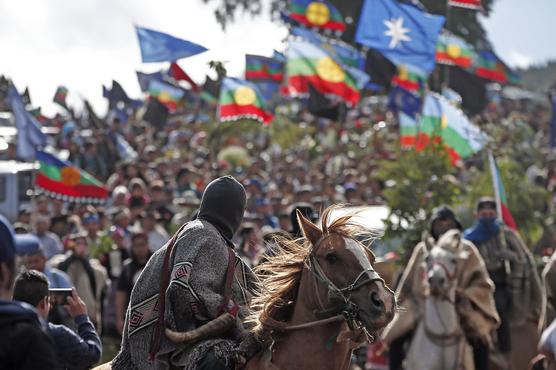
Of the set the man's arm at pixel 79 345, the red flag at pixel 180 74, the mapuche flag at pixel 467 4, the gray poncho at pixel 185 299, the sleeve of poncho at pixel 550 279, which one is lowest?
the red flag at pixel 180 74

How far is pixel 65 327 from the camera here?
800 centimetres

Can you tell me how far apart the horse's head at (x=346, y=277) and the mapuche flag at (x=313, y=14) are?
21.3 m

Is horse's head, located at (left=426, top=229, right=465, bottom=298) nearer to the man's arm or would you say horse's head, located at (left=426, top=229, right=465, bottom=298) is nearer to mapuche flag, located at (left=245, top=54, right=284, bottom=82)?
the man's arm

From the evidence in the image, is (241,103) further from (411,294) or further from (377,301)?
(377,301)

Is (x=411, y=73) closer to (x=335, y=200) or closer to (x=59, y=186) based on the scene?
(x=335, y=200)

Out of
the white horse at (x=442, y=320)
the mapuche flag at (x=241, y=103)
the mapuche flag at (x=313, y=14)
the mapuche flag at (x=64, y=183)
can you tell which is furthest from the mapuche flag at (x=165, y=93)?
the white horse at (x=442, y=320)

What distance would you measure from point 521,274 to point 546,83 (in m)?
48.7

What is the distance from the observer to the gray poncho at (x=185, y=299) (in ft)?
24.9

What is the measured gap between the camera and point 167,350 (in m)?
7.62

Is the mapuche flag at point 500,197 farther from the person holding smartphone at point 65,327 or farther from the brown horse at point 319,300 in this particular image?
the person holding smartphone at point 65,327

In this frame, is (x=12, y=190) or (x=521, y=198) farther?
(x=12, y=190)

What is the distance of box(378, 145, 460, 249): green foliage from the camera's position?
60.2ft

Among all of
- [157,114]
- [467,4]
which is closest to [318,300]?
[467,4]

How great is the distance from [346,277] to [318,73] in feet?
59.5
